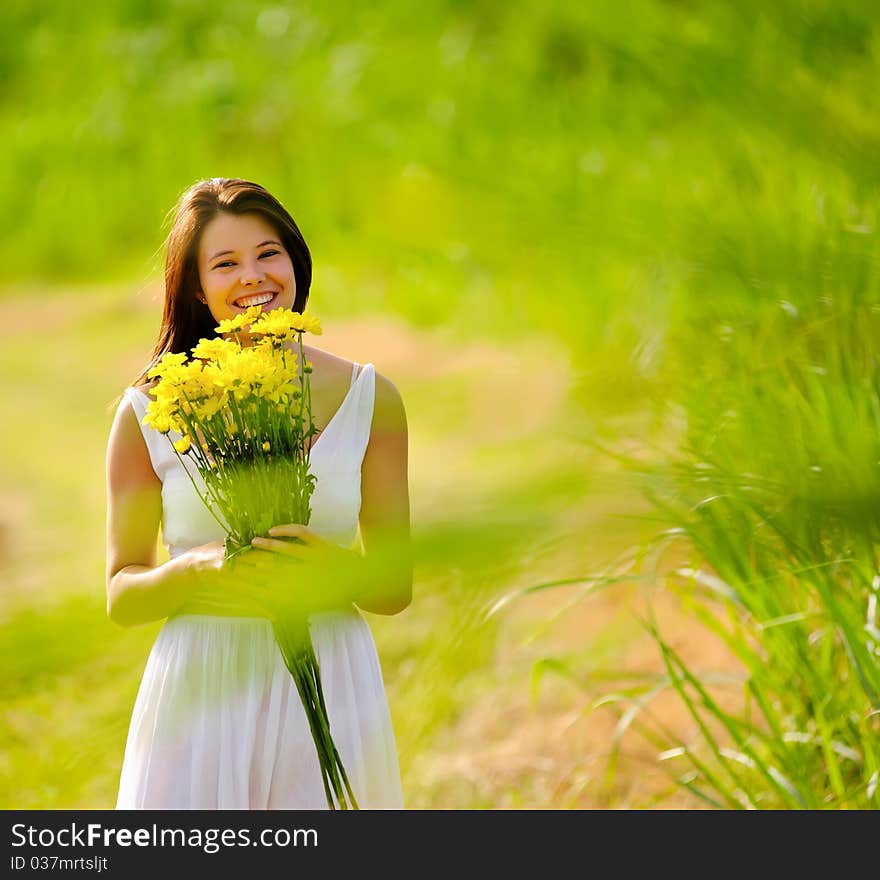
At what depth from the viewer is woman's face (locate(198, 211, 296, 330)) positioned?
66cm

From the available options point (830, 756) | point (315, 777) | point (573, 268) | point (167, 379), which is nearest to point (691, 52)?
point (573, 268)

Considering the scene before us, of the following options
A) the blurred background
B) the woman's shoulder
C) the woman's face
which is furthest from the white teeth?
the blurred background

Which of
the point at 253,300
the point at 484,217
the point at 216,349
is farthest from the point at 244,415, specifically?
the point at 484,217

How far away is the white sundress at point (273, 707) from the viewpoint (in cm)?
65

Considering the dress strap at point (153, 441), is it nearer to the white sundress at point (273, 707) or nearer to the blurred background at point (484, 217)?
the white sundress at point (273, 707)

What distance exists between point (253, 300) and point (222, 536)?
0.15 metres

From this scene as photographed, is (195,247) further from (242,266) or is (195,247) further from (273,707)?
(273,707)

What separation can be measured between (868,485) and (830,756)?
30.1 inches

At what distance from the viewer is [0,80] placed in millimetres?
176

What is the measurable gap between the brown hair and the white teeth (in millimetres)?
53

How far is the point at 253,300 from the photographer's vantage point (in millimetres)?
651

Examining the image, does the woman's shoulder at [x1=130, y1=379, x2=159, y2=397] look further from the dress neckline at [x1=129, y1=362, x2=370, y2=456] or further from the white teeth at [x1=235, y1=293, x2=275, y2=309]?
the white teeth at [x1=235, y1=293, x2=275, y2=309]

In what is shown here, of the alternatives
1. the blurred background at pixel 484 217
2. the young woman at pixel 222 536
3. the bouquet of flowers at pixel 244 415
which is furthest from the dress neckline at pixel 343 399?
the blurred background at pixel 484 217

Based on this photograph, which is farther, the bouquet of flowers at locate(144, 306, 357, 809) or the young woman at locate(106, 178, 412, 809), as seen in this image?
the young woman at locate(106, 178, 412, 809)
